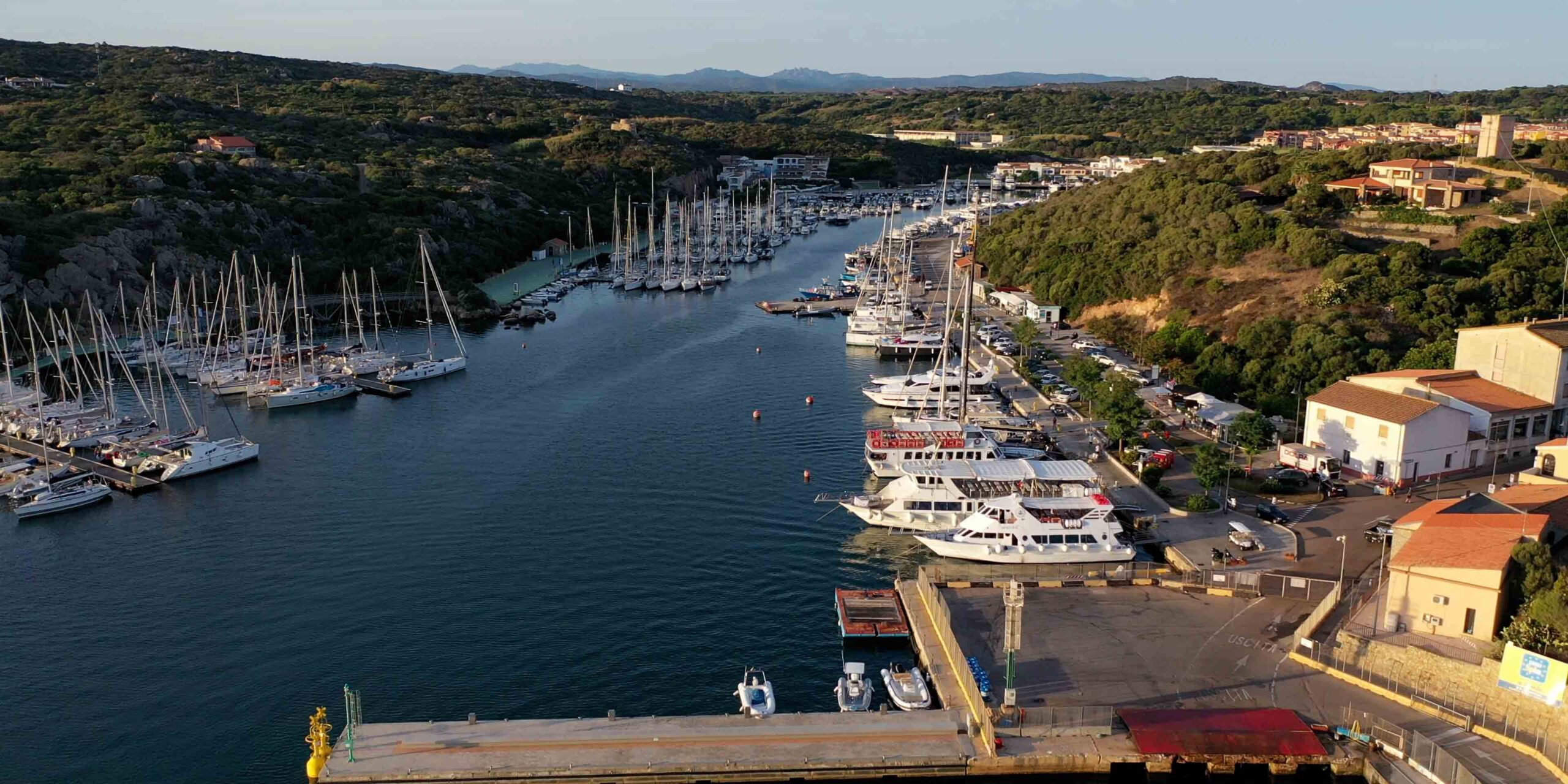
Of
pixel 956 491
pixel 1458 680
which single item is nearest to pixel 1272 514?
pixel 956 491

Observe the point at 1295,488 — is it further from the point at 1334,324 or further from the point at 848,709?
the point at 848,709

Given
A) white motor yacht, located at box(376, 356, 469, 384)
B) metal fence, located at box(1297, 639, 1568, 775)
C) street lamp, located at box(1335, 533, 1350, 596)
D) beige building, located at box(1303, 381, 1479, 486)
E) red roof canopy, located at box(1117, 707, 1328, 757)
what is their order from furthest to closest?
white motor yacht, located at box(376, 356, 469, 384)
beige building, located at box(1303, 381, 1479, 486)
street lamp, located at box(1335, 533, 1350, 596)
red roof canopy, located at box(1117, 707, 1328, 757)
metal fence, located at box(1297, 639, 1568, 775)

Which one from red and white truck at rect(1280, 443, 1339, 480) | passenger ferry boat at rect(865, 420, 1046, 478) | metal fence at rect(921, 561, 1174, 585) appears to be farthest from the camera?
passenger ferry boat at rect(865, 420, 1046, 478)

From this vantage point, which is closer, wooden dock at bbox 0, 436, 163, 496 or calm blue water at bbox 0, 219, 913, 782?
calm blue water at bbox 0, 219, 913, 782

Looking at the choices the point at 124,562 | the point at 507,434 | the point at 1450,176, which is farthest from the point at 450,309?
the point at 1450,176

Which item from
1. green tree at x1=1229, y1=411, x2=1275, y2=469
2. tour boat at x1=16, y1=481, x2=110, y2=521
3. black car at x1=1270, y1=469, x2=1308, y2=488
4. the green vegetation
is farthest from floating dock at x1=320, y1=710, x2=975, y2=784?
the green vegetation

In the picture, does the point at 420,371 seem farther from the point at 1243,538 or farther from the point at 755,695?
the point at 1243,538

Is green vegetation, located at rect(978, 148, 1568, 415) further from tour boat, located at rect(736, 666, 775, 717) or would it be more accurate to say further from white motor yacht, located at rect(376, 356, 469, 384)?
white motor yacht, located at rect(376, 356, 469, 384)
